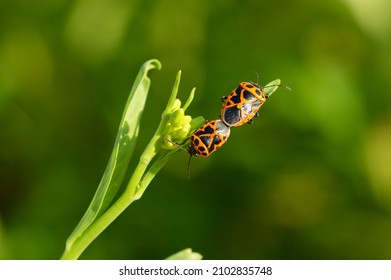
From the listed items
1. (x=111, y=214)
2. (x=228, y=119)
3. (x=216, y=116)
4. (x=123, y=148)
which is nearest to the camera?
(x=111, y=214)

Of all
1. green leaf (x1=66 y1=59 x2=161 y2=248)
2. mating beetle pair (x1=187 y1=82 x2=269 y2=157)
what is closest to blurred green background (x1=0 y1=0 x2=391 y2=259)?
mating beetle pair (x1=187 y1=82 x2=269 y2=157)

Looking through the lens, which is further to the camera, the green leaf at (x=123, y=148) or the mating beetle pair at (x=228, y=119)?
the mating beetle pair at (x=228, y=119)

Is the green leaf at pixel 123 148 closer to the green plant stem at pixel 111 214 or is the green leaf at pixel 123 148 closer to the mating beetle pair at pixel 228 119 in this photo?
the green plant stem at pixel 111 214

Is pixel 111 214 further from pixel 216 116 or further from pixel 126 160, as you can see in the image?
pixel 216 116

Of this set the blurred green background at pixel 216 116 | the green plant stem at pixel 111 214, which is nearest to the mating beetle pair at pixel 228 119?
the green plant stem at pixel 111 214

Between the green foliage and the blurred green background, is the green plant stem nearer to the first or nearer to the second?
the green foliage

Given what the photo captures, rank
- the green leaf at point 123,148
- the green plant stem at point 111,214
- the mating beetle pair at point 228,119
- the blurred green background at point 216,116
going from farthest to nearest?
the blurred green background at point 216,116, the mating beetle pair at point 228,119, the green leaf at point 123,148, the green plant stem at point 111,214

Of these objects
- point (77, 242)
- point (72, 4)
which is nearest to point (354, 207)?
point (72, 4)

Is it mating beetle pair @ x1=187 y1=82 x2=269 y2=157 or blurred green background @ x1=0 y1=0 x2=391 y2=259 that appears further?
blurred green background @ x1=0 y1=0 x2=391 y2=259

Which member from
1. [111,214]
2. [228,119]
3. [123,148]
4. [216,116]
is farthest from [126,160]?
[216,116]

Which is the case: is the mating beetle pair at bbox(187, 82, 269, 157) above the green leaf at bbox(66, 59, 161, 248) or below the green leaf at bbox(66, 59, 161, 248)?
above
